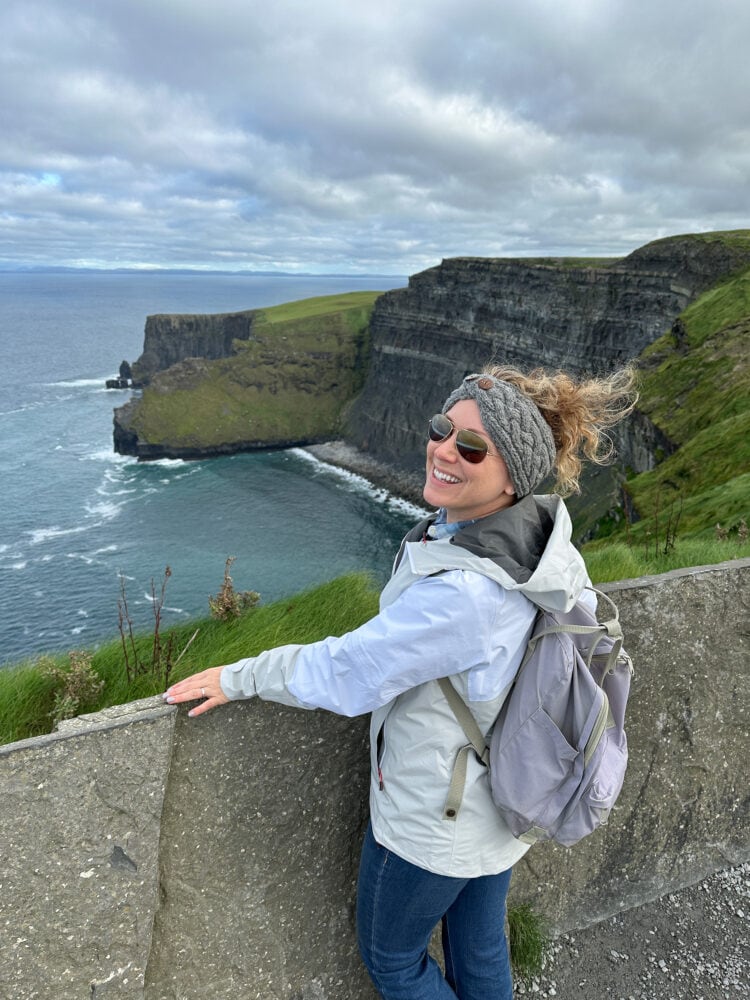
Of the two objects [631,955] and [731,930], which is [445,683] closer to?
[631,955]

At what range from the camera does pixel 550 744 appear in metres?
2.81

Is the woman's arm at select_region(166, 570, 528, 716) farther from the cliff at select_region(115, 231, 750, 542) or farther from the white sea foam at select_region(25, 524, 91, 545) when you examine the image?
the white sea foam at select_region(25, 524, 91, 545)

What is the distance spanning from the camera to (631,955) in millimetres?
4570

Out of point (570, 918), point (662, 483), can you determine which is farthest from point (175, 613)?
point (570, 918)

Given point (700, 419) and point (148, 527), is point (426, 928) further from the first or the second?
point (148, 527)

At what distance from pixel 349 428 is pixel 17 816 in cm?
9679

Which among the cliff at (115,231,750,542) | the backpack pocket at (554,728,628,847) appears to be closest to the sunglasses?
the backpack pocket at (554,728,628,847)

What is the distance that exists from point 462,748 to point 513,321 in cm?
7776

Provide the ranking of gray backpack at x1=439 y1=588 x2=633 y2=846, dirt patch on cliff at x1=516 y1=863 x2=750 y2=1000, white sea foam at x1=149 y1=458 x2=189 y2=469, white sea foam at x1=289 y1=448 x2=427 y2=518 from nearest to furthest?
gray backpack at x1=439 y1=588 x2=633 y2=846
dirt patch on cliff at x1=516 y1=863 x2=750 y2=1000
white sea foam at x1=289 y1=448 x2=427 y2=518
white sea foam at x1=149 y1=458 x2=189 y2=469

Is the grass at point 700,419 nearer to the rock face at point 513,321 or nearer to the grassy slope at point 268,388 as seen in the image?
the rock face at point 513,321

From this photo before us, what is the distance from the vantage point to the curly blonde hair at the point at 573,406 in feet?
10.3

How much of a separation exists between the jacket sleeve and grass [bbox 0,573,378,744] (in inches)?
65.6

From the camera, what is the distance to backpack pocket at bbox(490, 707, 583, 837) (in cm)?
278

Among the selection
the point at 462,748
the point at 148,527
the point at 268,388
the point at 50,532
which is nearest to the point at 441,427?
the point at 462,748
